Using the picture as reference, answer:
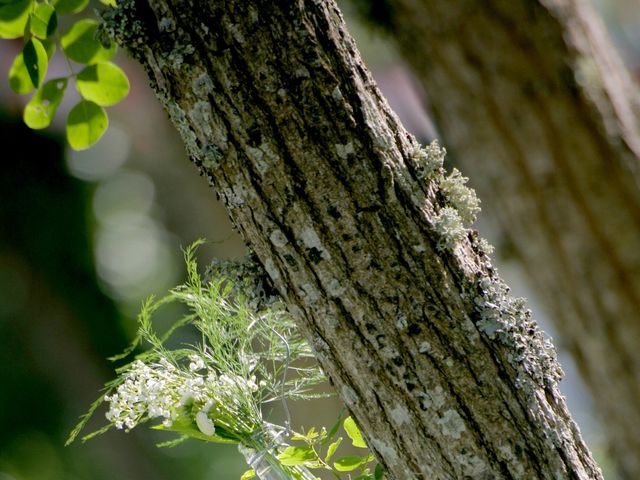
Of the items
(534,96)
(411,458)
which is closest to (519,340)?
(411,458)

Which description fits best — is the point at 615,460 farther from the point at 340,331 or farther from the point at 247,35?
the point at 247,35

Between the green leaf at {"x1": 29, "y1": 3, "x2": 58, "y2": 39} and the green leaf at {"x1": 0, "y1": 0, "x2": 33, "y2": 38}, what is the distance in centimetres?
4

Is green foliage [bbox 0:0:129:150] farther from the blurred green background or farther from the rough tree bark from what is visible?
the blurred green background

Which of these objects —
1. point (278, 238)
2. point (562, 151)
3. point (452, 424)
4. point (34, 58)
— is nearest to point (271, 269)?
point (278, 238)

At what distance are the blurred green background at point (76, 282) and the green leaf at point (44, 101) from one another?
4.40 meters

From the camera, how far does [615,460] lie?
1.75 meters

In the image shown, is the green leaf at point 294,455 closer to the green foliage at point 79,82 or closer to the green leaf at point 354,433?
the green leaf at point 354,433

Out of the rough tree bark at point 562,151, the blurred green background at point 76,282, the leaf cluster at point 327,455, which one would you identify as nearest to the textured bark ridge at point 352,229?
the leaf cluster at point 327,455

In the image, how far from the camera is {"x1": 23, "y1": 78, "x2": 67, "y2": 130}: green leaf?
1212 mm

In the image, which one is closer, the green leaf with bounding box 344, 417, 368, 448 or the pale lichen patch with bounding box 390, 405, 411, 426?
the pale lichen patch with bounding box 390, 405, 411, 426

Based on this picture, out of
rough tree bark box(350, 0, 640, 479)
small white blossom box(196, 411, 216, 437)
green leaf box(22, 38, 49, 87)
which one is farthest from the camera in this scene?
rough tree bark box(350, 0, 640, 479)

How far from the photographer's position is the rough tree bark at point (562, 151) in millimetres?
1657

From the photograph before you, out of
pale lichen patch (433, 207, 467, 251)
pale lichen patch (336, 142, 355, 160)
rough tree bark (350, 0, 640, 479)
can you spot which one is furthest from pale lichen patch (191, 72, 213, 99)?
rough tree bark (350, 0, 640, 479)

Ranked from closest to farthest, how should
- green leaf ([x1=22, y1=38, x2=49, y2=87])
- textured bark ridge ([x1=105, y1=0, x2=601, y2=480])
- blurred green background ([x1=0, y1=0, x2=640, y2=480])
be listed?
textured bark ridge ([x1=105, y1=0, x2=601, y2=480]) < green leaf ([x1=22, y1=38, x2=49, y2=87]) < blurred green background ([x1=0, y1=0, x2=640, y2=480])
